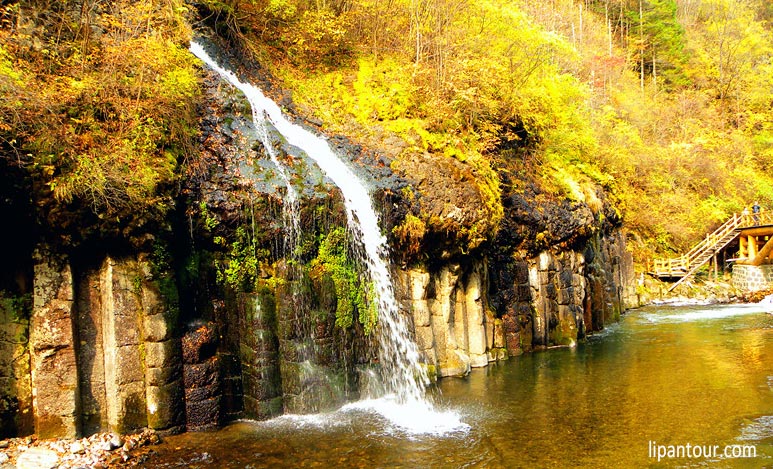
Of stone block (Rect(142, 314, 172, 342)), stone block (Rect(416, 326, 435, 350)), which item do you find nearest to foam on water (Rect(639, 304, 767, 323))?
stone block (Rect(416, 326, 435, 350))

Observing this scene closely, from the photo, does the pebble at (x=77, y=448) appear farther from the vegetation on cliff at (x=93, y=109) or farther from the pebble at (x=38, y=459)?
the vegetation on cliff at (x=93, y=109)

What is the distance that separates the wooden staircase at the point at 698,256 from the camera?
2980 centimetres

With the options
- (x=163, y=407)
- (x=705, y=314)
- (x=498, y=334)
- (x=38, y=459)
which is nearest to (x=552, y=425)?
(x=498, y=334)

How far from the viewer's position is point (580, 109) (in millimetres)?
27953

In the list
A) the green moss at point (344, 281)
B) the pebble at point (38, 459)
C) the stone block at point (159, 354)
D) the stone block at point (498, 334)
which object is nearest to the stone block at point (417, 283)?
the green moss at point (344, 281)

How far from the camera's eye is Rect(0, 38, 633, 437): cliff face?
902 centimetres

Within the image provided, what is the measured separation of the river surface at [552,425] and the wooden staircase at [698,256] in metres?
16.1

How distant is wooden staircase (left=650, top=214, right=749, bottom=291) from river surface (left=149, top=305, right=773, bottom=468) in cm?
1609

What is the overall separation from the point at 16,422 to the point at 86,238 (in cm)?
321

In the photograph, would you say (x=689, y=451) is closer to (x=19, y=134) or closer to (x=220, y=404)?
(x=220, y=404)

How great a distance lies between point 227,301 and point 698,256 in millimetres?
29305

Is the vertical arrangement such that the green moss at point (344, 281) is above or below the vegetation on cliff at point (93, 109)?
below

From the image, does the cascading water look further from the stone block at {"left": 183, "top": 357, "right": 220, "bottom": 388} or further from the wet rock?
the stone block at {"left": 183, "top": 357, "right": 220, "bottom": 388}

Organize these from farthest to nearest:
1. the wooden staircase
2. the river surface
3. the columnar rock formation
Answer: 1. the wooden staircase
2. the columnar rock formation
3. the river surface
